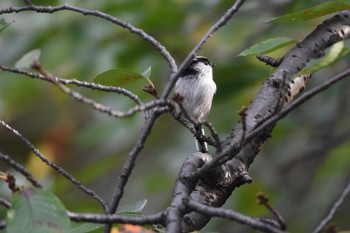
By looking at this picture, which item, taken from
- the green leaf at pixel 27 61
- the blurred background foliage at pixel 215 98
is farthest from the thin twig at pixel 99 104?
the blurred background foliage at pixel 215 98

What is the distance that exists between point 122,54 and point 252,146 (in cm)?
223

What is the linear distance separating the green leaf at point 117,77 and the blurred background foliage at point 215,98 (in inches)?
70.3

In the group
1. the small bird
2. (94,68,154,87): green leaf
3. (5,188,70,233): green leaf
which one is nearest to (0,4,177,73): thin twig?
(94,68,154,87): green leaf

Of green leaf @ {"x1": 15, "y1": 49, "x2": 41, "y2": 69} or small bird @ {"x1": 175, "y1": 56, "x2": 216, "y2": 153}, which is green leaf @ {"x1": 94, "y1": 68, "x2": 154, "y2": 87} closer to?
green leaf @ {"x1": 15, "y1": 49, "x2": 41, "y2": 69}

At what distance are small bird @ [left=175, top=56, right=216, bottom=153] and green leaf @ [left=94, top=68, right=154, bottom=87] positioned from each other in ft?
3.37

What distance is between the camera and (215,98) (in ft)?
13.3

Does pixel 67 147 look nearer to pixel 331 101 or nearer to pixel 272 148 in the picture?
pixel 272 148

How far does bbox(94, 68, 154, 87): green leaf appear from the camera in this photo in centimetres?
184

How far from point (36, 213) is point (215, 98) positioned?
272cm

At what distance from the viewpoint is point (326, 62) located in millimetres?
1522

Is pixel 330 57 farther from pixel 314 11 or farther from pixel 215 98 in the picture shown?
pixel 215 98

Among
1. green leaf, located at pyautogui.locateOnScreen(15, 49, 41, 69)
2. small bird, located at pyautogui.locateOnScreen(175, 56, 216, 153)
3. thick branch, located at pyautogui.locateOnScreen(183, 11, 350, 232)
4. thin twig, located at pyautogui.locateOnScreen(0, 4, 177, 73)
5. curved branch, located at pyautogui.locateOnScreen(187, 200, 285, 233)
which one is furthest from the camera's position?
small bird, located at pyautogui.locateOnScreen(175, 56, 216, 153)

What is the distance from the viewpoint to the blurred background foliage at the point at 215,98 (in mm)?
4102

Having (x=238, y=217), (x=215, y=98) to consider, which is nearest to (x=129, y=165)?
(x=238, y=217)
